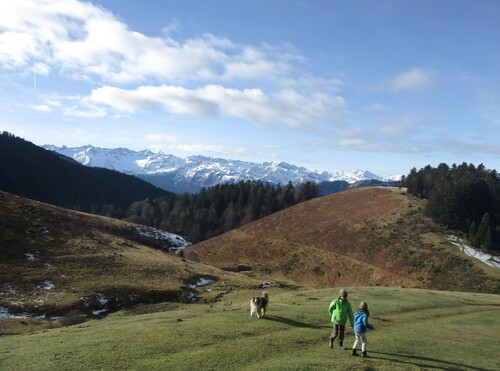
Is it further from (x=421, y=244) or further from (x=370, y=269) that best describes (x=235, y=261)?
(x=421, y=244)

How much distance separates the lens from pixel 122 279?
4609 cm

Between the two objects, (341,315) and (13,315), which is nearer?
(341,315)

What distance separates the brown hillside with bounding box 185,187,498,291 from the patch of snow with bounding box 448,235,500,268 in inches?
81.1

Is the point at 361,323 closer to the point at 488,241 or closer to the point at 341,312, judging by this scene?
the point at 341,312

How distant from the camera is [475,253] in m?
67.5

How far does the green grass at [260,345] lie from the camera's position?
Result: 15776 mm

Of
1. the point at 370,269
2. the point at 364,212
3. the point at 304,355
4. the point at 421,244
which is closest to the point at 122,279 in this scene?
the point at 304,355

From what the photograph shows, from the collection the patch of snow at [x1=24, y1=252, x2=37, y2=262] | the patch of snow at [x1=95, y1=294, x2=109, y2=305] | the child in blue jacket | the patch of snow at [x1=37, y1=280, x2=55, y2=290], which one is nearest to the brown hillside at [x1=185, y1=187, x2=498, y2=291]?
the patch of snow at [x1=95, y1=294, x2=109, y2=305]

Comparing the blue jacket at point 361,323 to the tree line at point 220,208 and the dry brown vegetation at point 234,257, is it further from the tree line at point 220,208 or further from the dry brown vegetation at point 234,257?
the tree line at point 220,208

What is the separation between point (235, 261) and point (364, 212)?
1411 inches

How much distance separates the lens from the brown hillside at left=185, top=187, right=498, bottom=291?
6769 cm

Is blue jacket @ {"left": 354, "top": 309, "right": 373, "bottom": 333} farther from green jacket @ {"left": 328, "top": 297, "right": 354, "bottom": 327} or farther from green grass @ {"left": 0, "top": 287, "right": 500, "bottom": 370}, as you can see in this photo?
green grass @ {"left": 0, "top": 287, "right": 500, "bottom": 370}

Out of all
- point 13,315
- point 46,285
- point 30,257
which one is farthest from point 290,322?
point 30,257

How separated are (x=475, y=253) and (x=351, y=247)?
78.8ft
